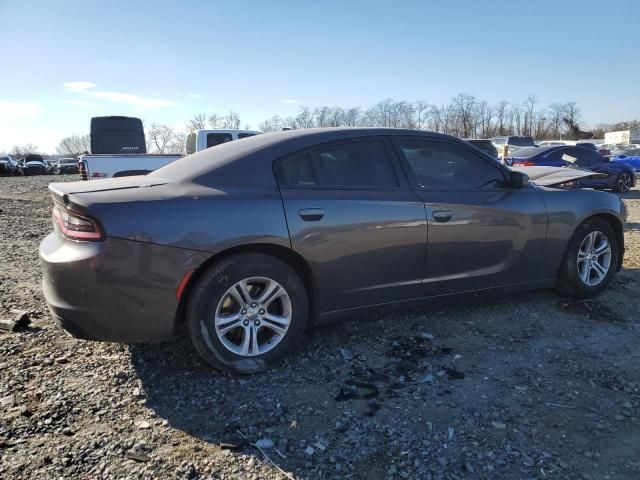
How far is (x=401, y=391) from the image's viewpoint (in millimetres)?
2969

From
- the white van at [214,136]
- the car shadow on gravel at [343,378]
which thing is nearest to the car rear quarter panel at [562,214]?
the car shadow on gravel at [343,378]

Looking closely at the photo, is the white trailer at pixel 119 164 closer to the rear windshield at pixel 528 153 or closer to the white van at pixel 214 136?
the white van at pixel 214 136

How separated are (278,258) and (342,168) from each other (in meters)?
0.83

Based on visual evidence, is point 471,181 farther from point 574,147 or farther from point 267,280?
point 574,147

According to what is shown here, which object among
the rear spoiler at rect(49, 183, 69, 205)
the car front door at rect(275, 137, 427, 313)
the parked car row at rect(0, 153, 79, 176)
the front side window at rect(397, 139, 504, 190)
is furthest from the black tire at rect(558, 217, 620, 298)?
the parked car row at rect(0, 153, 79, 176)

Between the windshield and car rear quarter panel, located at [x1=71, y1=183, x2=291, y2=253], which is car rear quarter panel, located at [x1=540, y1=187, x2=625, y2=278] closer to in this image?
car rear quarter panel, located at [x1=71, y1=183, x2=291, y2=253]

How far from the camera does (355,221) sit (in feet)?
11.1

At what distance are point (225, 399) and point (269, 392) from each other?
264 mm

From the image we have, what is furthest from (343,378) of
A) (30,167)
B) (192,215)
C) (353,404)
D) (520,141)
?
(30,167)

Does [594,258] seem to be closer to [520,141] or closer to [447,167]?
[447,167]

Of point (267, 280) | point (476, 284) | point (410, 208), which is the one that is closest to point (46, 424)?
point (267, 280)

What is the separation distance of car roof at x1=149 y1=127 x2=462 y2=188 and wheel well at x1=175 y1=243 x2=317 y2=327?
1.36ft

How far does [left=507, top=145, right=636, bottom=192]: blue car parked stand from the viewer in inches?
541

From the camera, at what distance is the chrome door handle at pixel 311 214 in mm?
3236
